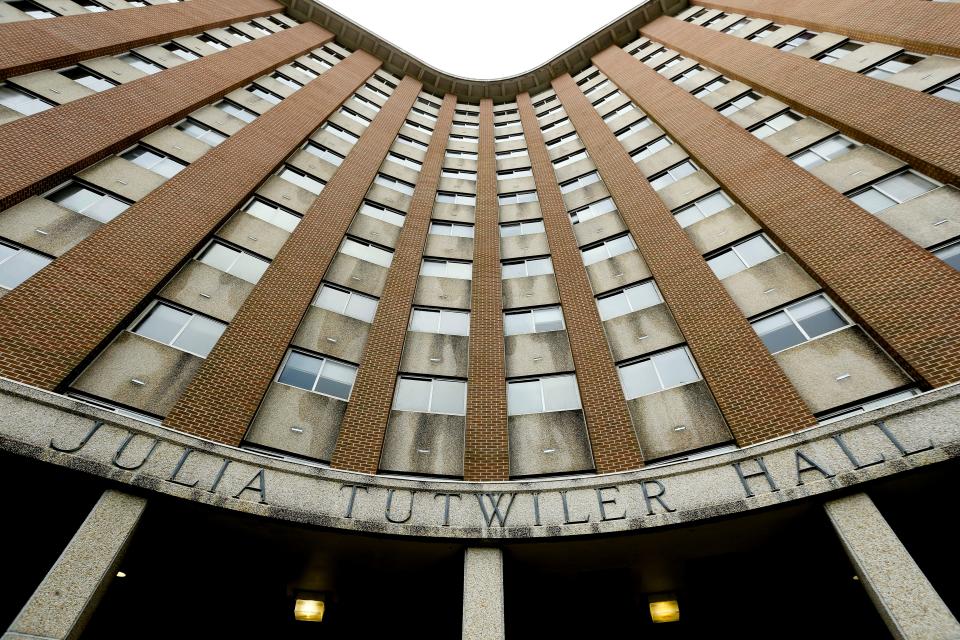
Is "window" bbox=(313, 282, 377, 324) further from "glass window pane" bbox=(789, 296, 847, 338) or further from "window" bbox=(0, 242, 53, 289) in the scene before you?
"glass window pane" bbox=(789, 296, 847, 338)

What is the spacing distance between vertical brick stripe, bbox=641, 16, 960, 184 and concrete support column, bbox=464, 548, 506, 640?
15186 millimetres

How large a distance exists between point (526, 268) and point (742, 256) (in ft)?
24.0

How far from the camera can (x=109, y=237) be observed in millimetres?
12414

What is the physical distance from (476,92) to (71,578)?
37529 mm

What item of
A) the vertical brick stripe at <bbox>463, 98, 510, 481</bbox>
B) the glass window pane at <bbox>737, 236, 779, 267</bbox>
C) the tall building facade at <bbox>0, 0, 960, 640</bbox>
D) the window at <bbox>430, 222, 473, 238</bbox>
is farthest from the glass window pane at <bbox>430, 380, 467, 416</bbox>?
the glass window pane at <bbox>737, 236, 779, 267</bbox>

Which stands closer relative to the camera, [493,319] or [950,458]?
[950,458]

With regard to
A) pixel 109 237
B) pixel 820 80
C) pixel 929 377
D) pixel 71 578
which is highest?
pixel 820 80

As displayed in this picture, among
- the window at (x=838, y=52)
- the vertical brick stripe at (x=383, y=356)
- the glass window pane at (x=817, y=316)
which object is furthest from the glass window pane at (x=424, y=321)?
the window at (x=838, y=52)

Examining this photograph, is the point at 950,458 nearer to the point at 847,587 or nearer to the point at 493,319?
the point at 847,587

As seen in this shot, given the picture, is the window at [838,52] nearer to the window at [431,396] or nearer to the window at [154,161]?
the window at [431,396]

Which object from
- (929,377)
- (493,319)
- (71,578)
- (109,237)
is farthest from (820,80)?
(71,578)

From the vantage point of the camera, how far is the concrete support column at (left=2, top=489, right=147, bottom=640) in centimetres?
698

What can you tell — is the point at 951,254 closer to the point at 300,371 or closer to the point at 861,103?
the point at 861,103

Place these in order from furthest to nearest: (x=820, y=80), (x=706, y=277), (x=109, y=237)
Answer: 1. (x=820, y=80)
2. (x=706, y=277)
3. (x=109, y=237)
